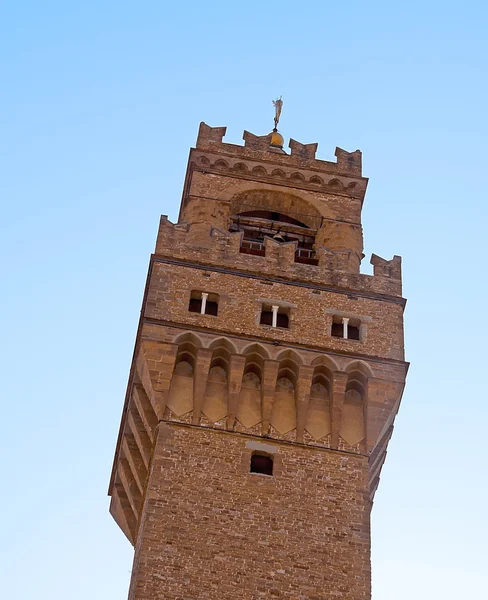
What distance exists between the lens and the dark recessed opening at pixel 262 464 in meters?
25.5

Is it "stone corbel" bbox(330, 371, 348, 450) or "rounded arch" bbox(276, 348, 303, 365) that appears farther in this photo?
"rounded arch" bbox(276, 348, 303, 365)

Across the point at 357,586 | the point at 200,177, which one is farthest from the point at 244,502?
the point at 200,177

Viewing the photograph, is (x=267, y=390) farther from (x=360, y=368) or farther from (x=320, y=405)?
(x=360, y=368)

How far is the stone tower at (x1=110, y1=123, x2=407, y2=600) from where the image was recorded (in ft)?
78.1

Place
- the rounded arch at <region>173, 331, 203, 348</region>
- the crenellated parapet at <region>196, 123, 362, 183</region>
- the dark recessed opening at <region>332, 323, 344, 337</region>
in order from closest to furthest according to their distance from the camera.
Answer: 1. the rounded arch at <region>173, 331, 203, 348</region>
2. the dark recessed opening at <region>332, 323, 344, 337</region>
3. the crenellated parapet at <region>196, 123, 362, 183</region>

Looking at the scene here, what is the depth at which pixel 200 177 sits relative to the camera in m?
33.3

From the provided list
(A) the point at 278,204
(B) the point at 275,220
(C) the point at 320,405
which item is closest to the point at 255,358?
(C) the point at 320,405

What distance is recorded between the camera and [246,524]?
79.8ft

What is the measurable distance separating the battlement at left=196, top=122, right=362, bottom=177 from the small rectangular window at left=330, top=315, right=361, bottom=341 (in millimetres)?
7530

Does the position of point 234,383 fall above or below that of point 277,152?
below

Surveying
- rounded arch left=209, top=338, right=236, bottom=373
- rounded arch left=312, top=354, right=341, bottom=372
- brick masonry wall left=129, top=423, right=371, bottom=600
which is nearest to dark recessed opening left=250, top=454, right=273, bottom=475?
brick masonry wall left=129, top=423, right=371, bottom=600

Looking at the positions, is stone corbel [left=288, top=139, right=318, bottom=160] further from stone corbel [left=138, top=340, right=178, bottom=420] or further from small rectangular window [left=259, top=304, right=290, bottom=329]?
stone corbel [left=138, top=340, right=178, bottom=420]

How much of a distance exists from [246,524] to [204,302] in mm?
5815

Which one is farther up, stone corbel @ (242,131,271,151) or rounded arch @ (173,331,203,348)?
stone corbel @ (242,131,271,151)
